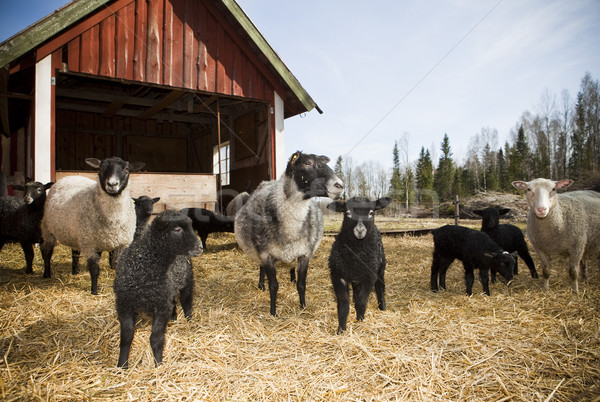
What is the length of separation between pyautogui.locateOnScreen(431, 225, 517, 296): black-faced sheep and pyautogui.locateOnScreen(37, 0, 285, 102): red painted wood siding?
6.90 m

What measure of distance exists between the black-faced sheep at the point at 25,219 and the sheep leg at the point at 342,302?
547cm

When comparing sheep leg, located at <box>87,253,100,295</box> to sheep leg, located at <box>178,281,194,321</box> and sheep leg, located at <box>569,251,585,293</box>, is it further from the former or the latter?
sheep leg, located at <box>569,251,585,293</box>

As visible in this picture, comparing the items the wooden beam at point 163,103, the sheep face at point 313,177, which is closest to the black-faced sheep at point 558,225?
the sheep face at point 313,177

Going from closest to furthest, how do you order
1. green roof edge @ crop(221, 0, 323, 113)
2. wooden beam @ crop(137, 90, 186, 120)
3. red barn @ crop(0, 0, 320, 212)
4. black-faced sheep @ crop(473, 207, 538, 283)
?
black-faced sheep @ crop(473, 207, 538, 283) → red barn @ crop(0, 0, 320, 212) → green roof edge @ crop(221, 0, 323, 113) → wooden beam @ crop(137, 90, 186, 120)

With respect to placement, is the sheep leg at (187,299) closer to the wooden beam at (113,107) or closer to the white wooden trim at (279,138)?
the white wooden trim at (279,138)

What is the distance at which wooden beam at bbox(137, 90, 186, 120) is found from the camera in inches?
385

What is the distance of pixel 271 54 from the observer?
934 cm

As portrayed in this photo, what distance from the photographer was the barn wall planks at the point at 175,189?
8.21m

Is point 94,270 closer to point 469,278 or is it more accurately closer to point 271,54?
point 469,278

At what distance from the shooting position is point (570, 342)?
3088 mm

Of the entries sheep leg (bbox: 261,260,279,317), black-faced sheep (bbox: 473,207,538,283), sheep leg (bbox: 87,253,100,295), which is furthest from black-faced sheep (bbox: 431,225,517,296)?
sheep leg (bbox: 87,253,100,295)

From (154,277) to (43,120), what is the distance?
6716 mm

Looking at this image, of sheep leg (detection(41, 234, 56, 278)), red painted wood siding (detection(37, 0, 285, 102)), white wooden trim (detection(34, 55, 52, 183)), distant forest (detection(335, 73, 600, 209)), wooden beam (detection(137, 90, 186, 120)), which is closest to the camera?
sheep leg (detection(41, 234, 56, 278))

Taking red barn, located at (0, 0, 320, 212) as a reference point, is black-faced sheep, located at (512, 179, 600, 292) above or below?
below
